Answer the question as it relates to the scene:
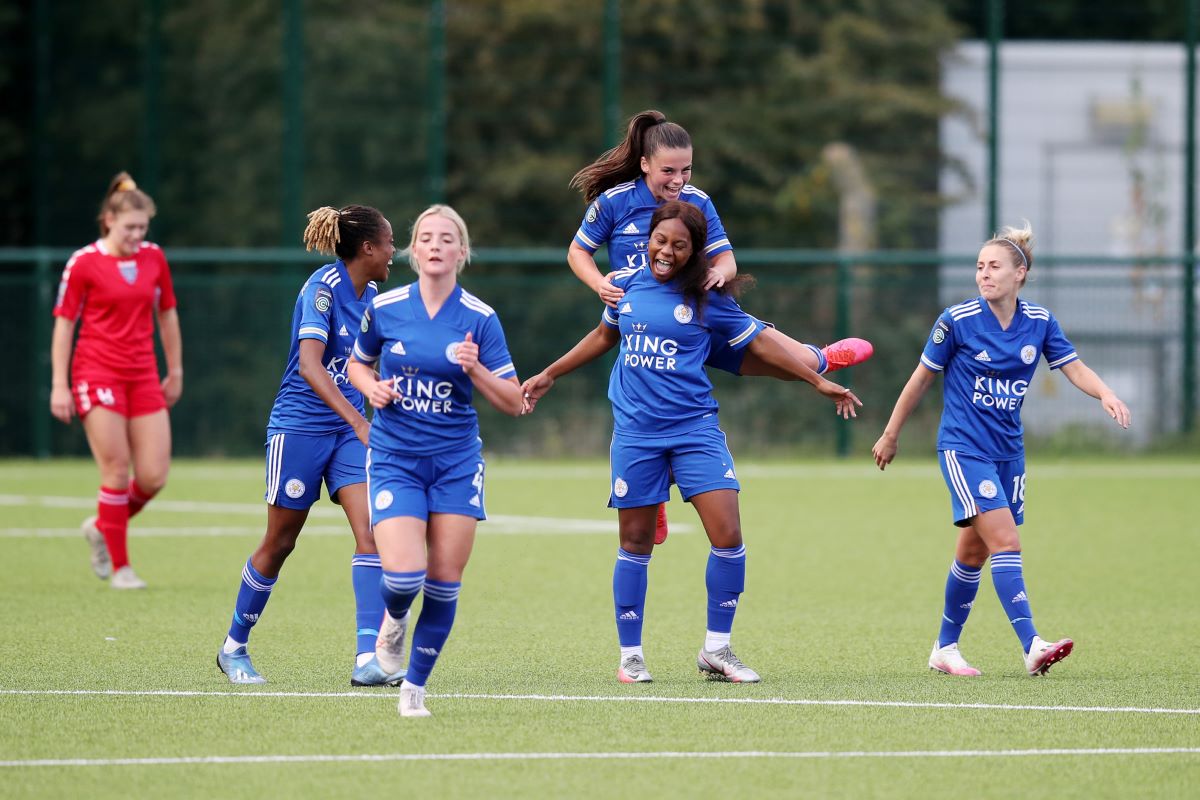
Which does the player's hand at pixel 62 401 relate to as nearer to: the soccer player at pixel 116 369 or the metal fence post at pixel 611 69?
the soccer player at pixel 116 369

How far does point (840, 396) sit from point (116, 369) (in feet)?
14.8

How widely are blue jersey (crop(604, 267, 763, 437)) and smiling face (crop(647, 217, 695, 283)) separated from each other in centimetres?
7

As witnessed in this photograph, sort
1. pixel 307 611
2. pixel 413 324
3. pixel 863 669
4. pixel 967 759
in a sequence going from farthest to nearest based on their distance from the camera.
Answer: pixel 307 611 < pixel 863 669 < pixel 413 324 < pixel 967 759

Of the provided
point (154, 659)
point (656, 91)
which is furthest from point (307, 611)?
point (656, 91)

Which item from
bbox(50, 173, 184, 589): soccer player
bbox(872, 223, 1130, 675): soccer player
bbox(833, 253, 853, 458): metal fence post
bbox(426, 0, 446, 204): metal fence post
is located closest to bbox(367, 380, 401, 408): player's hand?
bbox(872, 223, 1130, 675): soccer player

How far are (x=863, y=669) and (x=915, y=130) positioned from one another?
17.7 metres

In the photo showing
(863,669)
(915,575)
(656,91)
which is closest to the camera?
(863,669)

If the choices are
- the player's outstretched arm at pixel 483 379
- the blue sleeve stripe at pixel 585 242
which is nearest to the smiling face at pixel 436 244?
the player's outstretched arm at pixel 483 379

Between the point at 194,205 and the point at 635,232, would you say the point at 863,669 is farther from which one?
the point at 194,205

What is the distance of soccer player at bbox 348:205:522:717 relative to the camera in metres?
6.14

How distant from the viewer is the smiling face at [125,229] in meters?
9.55

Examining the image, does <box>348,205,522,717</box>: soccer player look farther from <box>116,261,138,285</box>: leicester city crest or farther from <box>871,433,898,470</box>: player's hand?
<box>116,261,138,285</box>: leicester city crest

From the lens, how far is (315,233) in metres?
7.01

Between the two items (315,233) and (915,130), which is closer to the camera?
(315,233)
